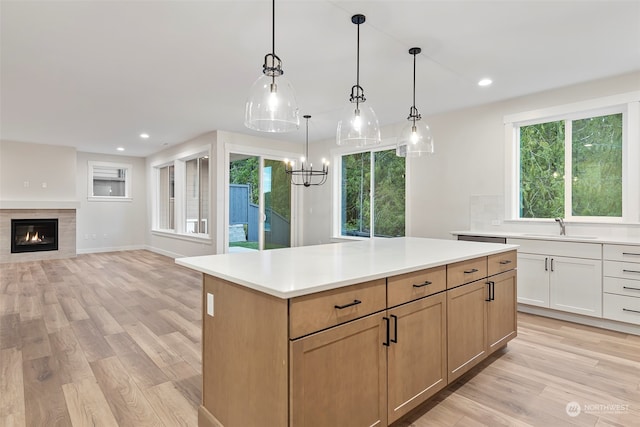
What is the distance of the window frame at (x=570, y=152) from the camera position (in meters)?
3.50

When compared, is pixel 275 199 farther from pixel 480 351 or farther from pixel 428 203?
pixel 480 351

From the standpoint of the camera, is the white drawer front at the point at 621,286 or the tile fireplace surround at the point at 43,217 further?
the tile fireplace surround at the point at 43,217

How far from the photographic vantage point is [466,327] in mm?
2236

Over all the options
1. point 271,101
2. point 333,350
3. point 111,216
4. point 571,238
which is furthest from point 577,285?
point 111,216

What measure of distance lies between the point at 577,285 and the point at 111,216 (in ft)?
32.2

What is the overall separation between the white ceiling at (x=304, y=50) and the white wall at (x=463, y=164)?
18 cm

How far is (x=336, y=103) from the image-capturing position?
4.57 meters

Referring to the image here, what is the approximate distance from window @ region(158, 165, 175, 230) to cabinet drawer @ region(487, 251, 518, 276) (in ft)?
24.1

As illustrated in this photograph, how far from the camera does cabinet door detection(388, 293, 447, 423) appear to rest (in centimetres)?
172

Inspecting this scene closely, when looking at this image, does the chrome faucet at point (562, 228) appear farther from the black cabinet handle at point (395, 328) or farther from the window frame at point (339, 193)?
the black cabinet handle at point (395, 328)

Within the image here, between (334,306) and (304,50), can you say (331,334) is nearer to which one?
(334,306)

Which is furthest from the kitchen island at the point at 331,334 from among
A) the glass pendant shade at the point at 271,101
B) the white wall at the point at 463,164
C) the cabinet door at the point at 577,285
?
the white wall at the point at 463,164

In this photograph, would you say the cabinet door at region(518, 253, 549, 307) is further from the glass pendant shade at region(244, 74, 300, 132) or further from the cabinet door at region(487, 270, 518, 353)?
the glass pendant shade at region(244, 74, 300, 132)

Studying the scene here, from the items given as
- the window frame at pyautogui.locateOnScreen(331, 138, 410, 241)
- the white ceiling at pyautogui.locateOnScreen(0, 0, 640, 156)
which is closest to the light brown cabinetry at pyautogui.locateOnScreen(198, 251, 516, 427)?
the white ceiling at pyautogui.locateOnScreen(0, 0, 640, 156)
